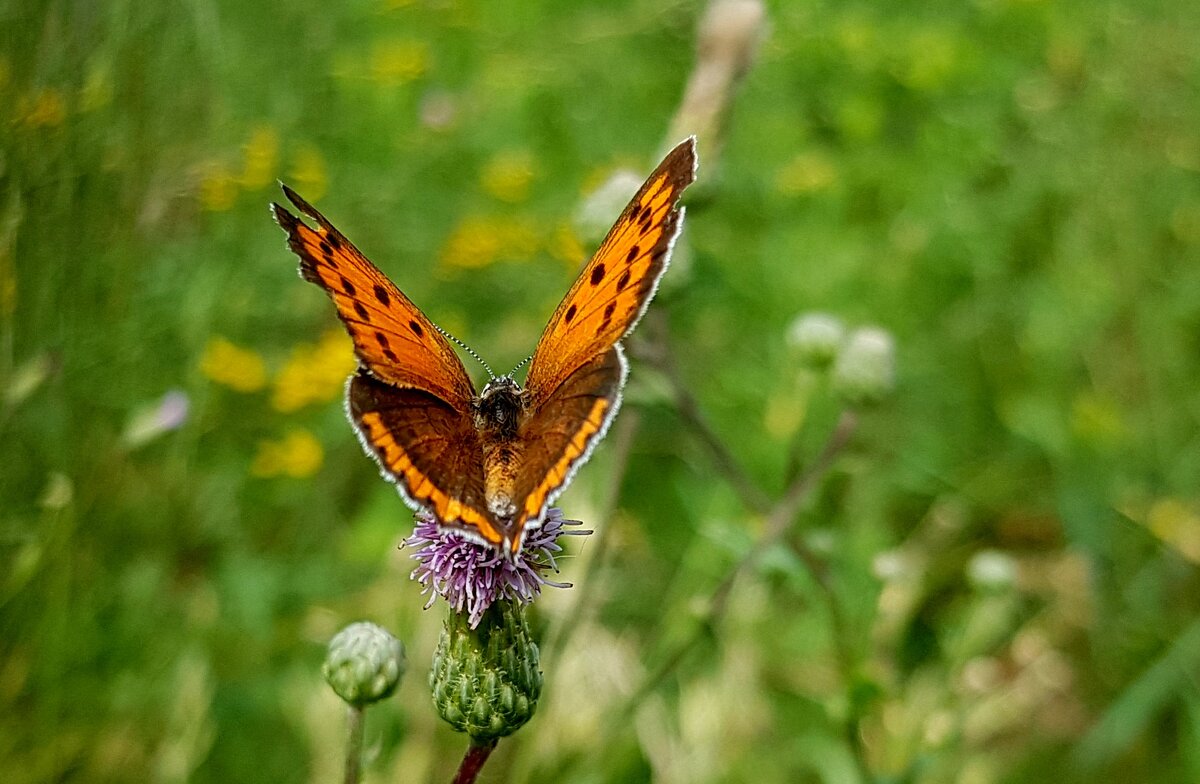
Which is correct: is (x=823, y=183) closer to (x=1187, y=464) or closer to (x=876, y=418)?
(x=876, y=418)

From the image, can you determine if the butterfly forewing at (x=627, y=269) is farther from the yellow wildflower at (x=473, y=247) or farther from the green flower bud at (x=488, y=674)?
the yellow wildflower at (x=473, y=247)

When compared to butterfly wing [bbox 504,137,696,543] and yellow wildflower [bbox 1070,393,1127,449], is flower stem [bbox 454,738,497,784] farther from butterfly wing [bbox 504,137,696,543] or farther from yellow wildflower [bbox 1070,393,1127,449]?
yellow wildflower [bbox 1070,393,1127,449]

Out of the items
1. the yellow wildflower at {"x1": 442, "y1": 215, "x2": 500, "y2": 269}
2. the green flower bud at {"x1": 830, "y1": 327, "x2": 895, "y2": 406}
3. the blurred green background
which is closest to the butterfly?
the blurred green background

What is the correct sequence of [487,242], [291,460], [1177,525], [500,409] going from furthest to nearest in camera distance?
[487,242]
[1177,525]
[291,460]
[500,409]

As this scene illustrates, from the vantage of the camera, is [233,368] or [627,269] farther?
[233,368]

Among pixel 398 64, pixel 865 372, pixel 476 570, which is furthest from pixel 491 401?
pixel 398 64

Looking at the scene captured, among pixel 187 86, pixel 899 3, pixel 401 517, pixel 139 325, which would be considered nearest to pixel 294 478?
pixel 401 517

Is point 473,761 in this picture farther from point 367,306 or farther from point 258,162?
point 258,162

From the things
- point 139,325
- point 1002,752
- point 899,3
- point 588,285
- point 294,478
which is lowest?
point 1002,752
